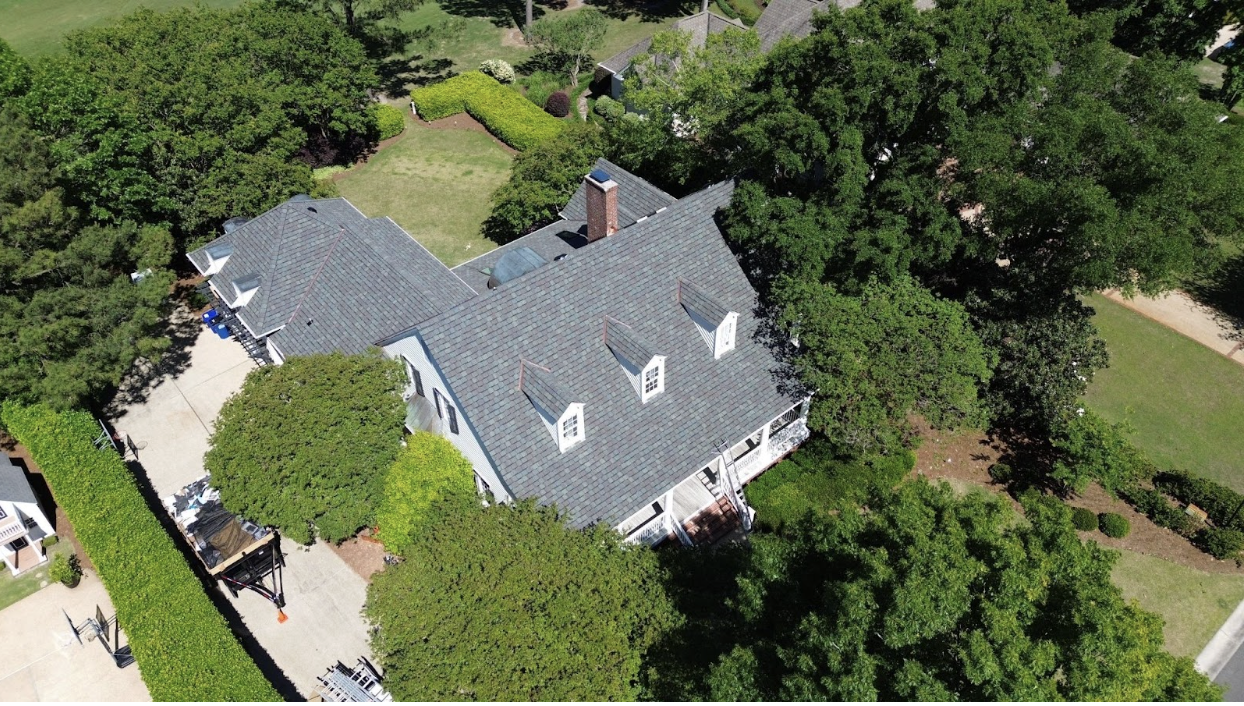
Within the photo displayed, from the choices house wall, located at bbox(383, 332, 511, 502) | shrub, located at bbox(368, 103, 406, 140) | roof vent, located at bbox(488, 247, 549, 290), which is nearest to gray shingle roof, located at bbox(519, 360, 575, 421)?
house wall, located at bbox(383, 332, 511, 502)

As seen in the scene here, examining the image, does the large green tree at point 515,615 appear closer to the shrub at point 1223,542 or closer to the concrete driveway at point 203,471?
the concrete driveway at point 203,471

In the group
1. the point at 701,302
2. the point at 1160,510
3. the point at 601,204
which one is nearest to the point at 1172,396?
the point at 1160,510

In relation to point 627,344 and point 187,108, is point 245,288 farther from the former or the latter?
point 627,344

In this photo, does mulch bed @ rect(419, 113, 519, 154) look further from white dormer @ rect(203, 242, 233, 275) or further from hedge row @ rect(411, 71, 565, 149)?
white dormer @ rect(203, 242, 233, 275)

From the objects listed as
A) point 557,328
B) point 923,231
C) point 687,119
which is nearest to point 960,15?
point 923,231

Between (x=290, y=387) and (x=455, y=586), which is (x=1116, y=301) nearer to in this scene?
(x=455, y=586)

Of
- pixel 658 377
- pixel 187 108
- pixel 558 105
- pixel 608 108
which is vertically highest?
pixel 187 108

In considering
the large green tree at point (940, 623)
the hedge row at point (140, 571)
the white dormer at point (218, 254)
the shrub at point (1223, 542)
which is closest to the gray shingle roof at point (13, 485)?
the hedge row at point (140, 571)
